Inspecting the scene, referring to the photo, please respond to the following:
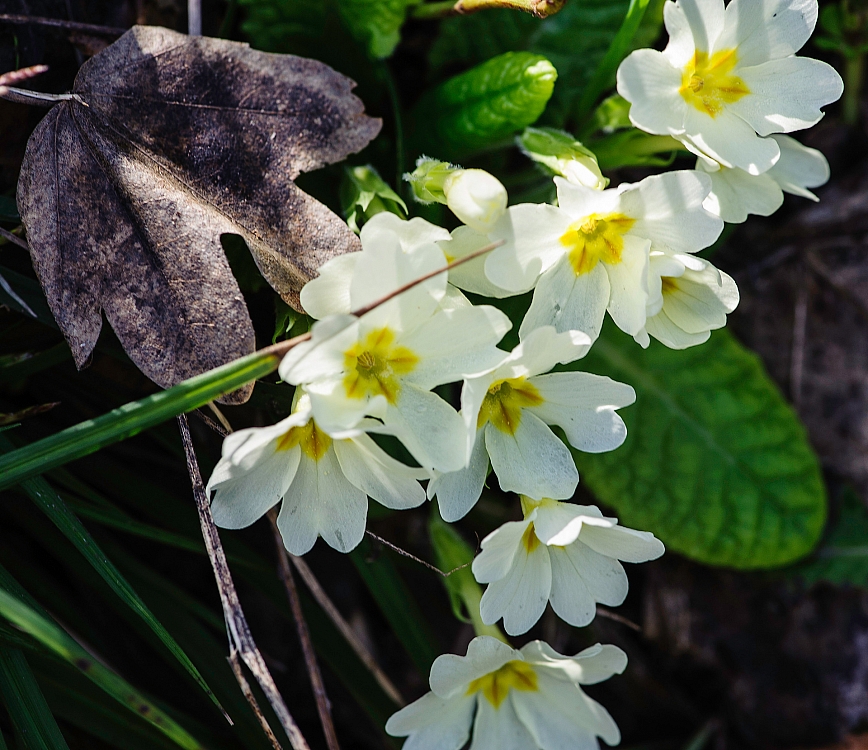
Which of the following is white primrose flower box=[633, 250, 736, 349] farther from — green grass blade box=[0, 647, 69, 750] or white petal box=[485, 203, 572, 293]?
green grass blade box=[0, 647, 69, 750]

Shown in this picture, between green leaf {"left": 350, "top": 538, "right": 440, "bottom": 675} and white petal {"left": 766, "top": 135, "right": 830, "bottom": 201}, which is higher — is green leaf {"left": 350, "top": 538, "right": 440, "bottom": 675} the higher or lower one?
the lower one

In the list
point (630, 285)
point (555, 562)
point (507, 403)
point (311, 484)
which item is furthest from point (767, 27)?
point (311, 484)

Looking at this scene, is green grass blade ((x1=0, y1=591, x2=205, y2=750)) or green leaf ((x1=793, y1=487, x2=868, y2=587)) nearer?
green grass blade ((x1=0, y1=591, x2=205, y2=750))

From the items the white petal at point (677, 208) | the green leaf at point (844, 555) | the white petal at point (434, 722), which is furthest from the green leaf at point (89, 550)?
the green leaf at point (844, 555)

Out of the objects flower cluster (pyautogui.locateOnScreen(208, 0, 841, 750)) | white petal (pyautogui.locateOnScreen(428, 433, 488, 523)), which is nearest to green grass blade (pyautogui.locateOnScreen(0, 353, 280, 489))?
flower cluster (pyautogui.locateOnScreen(208, 0, 841, 750))

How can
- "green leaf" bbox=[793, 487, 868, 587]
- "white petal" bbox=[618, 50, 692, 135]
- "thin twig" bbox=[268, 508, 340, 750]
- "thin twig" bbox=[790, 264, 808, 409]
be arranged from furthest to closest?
"thin twig" bbox=[790, 264, 808, 409] → "green leaf" bbox=[793, 487, 868, 587] → "thin twig" bbox=[268, 508, 340, 750] → "white petal" bbox=[618, 50, 692, 135]

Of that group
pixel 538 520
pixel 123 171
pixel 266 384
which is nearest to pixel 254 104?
pixel 123 171

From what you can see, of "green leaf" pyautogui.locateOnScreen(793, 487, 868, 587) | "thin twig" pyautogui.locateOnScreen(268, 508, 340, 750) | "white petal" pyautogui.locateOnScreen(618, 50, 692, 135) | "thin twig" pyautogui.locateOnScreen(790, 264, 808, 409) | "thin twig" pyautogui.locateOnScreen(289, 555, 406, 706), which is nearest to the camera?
"white petal" pyautogui.locateOnScreen(618, 50, 692, 135)
